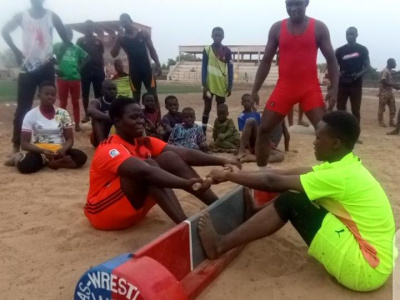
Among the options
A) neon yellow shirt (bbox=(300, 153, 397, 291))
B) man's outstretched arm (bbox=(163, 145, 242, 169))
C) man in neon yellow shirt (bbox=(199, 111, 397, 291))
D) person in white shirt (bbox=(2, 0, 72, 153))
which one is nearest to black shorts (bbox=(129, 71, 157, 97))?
person in white shirt (bbox=(2, 0, 72, 153))

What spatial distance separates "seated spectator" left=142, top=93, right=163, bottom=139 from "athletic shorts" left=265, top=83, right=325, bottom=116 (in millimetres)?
2663

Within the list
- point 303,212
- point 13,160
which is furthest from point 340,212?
point 13,160

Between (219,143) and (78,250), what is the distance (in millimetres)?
4216

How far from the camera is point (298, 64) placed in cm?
479

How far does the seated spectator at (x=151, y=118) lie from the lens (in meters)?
7.14

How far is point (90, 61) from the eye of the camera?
8.84m

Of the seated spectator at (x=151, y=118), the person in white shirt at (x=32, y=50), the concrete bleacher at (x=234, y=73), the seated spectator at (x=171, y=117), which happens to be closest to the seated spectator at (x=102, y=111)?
the seated spectator at (x=151, y=118)

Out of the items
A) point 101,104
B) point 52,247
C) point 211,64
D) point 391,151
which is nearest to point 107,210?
point 52,247

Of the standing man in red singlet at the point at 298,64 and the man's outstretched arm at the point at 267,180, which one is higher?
the standing man in red singlet at the point at 298,64

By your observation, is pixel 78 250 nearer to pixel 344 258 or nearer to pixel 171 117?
pixel 344 258

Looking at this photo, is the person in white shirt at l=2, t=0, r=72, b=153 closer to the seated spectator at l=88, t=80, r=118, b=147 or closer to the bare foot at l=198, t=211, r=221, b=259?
the seated spectator at l=88, t=80, r=118, b=147

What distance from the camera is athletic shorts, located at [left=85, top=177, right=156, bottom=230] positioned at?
366 centimetres

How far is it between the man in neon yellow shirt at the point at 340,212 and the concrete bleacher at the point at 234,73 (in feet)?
112

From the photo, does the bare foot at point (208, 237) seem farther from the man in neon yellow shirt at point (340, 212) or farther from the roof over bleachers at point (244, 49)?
the roof over bleachers at point (244, 49)
